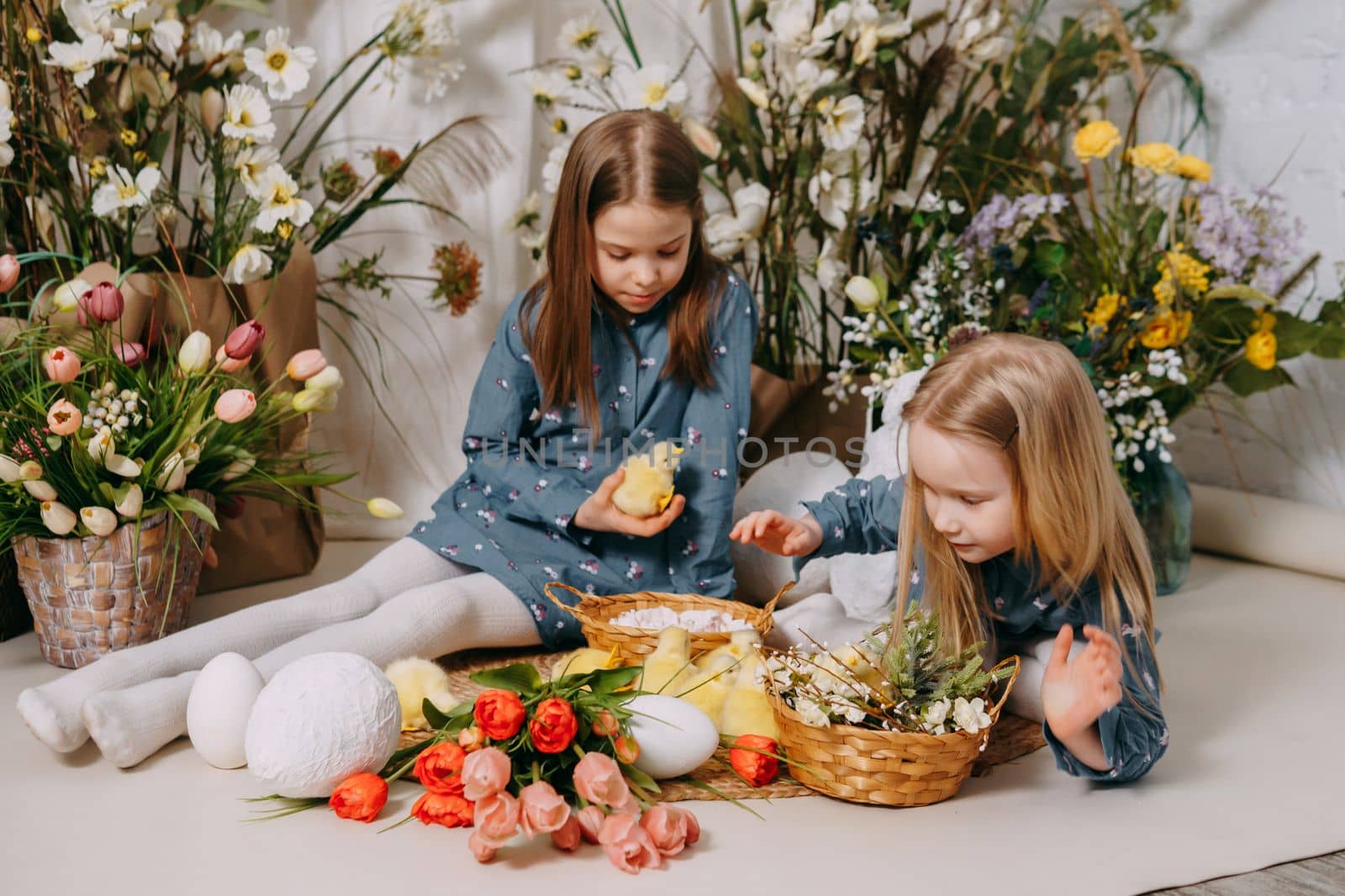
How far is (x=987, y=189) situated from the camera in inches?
109

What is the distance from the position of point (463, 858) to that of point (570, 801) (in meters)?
0.13

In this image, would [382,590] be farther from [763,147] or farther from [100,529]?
[763,147]

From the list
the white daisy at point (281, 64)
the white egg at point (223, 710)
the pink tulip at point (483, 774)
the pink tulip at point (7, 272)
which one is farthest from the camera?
the white daisy at point (281, 64)

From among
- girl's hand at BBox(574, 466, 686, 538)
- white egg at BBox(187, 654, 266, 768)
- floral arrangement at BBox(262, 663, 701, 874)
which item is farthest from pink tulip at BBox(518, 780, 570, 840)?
girl's hand at BBox(574, 466, 686, 538)

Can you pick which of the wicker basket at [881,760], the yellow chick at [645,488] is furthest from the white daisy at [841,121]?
the wicker basket at [881,760]

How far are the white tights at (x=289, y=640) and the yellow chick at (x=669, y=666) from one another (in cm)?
36

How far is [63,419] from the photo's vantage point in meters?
1.65

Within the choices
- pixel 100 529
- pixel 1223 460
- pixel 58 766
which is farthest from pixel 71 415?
pixel 1223 460

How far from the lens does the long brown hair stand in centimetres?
192

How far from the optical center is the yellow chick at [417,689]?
158 cm

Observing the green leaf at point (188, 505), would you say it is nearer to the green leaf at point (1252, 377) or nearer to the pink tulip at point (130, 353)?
the pink tulip at point (130, 353)

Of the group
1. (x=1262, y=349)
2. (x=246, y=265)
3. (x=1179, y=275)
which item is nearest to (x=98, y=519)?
(x=246, y=265)

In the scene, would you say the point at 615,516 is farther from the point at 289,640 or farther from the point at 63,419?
the point at 63,419

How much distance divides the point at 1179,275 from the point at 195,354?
168 cm
